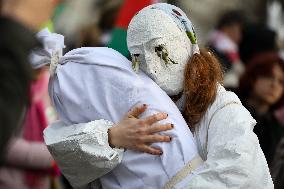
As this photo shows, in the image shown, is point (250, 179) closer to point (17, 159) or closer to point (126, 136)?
point (126, 136)

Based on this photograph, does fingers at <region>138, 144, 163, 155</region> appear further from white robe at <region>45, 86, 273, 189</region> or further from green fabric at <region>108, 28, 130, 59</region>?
green fabric at <region>108, 28, 130, 59</region>

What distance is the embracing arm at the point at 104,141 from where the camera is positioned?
3.46 metres

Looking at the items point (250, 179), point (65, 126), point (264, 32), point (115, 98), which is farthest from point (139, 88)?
point (264, 32)

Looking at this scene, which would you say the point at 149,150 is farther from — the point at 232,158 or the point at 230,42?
the point at 230,42

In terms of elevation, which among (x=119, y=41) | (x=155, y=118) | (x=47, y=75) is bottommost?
(x=47, y=75)

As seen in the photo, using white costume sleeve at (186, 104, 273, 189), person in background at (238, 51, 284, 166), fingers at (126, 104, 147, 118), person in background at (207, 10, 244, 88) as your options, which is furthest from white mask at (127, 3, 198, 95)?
person in background at (207, 10, 244, 88)

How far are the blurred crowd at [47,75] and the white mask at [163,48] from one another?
34 cm

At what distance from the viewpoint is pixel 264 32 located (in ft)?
32.0

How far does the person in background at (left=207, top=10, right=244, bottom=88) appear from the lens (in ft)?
28.5

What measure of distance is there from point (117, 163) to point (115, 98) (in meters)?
0.27

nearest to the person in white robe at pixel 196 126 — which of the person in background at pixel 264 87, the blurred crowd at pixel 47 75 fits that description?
the blurred crowd at pixel 47 75

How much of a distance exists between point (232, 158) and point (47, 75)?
2.48m

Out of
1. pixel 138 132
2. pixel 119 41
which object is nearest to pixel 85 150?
pixel 138 132

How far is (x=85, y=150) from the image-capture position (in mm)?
3471
